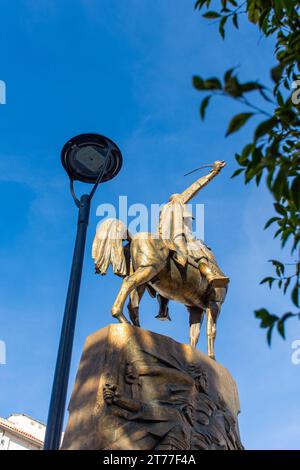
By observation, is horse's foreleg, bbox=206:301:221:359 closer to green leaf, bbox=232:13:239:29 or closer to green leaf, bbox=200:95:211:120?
green leaf, bbox=232:13:239:29

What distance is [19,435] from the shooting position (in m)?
30.4

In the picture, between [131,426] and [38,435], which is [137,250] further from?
[38,435]

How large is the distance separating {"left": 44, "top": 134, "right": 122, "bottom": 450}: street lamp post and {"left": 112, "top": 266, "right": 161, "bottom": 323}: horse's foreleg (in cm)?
168

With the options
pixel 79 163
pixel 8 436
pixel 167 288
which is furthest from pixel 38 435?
pixel 79 163

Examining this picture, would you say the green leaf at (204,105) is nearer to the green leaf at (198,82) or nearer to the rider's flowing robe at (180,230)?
the green leaf at (198,82)

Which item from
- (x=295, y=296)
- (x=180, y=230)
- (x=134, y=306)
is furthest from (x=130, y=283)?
(x=295, y=296)

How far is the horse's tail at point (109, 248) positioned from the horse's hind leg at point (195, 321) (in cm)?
150

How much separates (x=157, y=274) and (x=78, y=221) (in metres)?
2.44

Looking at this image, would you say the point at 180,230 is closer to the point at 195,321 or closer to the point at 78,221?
the point at 195,321

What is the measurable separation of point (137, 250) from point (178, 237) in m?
0.97

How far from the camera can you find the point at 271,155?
3.36m

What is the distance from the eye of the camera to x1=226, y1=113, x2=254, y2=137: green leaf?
119 inches

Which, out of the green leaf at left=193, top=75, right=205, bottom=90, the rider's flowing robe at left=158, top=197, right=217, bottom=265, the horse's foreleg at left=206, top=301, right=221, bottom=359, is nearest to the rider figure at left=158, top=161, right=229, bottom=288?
the rider's flowing robe at left=158, top=197, right=217, bottom=265
